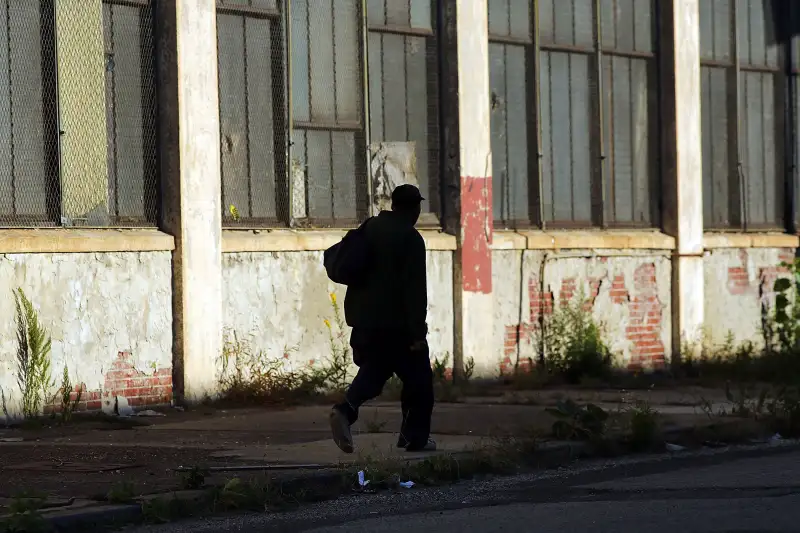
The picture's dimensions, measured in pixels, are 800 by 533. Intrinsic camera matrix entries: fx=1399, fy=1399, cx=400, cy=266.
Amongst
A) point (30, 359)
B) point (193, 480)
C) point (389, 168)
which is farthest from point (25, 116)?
point (193, 480)

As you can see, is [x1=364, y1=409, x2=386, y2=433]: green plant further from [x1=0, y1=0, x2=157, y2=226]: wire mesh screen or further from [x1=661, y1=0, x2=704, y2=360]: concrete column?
[x1=661, y1=0, x2=704, y2=360]: concrete column

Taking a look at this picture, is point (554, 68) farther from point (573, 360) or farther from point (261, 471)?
point (261, 471)

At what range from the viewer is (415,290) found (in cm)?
846

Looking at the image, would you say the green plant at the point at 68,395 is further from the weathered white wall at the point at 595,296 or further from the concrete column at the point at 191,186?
the weathered white wall at the point at 595,296

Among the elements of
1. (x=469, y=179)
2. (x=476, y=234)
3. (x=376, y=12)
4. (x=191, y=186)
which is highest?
(x=376, y=12)

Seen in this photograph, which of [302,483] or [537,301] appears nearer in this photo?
[302,483]

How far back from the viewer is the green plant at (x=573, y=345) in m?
15.1

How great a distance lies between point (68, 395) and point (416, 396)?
11.7ft

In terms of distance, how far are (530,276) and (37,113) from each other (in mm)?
5941

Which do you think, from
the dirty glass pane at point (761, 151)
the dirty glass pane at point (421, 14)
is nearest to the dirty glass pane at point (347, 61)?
the dirty glass pane at point (421, 14)

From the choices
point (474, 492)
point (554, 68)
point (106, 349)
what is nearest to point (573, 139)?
point (554, 68)

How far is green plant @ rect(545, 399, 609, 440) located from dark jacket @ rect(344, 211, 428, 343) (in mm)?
1307

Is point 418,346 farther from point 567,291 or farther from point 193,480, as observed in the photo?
point 567,291

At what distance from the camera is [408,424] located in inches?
340
